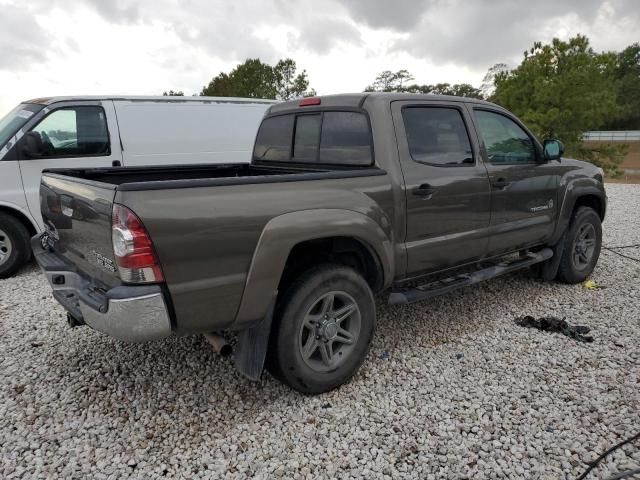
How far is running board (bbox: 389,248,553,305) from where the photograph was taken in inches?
130

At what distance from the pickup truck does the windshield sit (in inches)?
106

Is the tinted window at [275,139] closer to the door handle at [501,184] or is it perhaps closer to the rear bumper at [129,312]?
the door handle at [501,184]

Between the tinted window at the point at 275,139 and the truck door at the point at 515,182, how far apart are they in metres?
1.58

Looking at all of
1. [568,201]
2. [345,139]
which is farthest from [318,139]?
[568,201]

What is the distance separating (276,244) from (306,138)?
146 cm

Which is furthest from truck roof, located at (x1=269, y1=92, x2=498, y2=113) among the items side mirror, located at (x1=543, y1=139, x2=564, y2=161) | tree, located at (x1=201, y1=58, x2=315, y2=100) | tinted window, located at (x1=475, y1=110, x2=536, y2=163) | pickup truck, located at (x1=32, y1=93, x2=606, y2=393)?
tree, located at (x1=201, y1=58, x2=315, y2=100)

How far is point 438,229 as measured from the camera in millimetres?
3441

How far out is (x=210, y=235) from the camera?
234 centimetres

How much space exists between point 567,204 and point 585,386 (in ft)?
7.26

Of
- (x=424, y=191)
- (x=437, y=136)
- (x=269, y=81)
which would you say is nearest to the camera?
(x=424, y=191)

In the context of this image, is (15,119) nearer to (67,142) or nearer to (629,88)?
(67,142)

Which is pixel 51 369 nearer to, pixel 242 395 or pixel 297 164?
pixel 242 395

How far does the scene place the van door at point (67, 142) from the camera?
17.8ft

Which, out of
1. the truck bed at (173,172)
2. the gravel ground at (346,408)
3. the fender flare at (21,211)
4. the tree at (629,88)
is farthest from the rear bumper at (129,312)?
the tree at (629,88)
